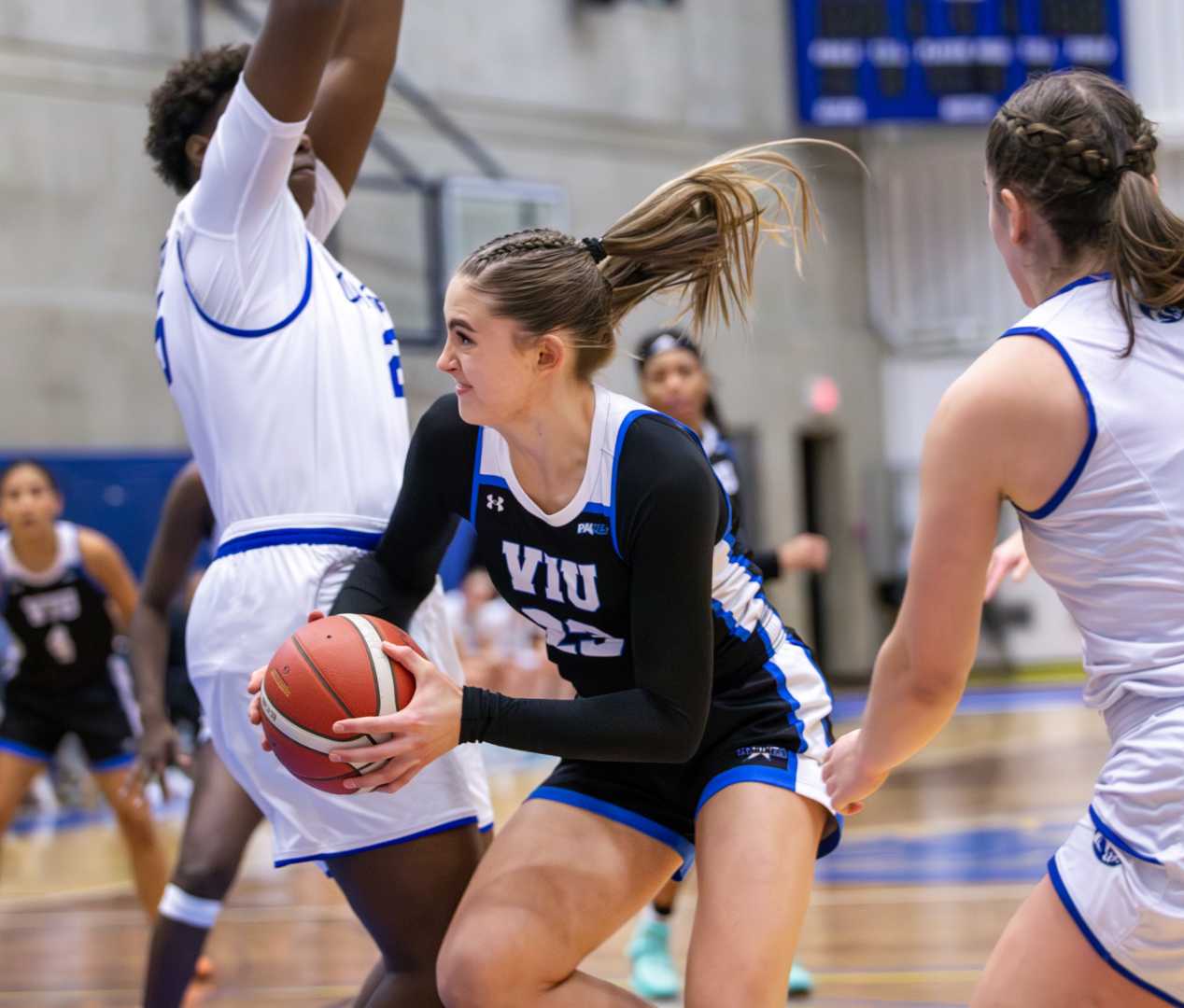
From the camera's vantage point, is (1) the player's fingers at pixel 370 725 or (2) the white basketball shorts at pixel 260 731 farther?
(2) the white basketball shorts at pixel 260 731

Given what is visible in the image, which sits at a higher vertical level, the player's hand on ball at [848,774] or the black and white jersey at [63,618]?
the player's hand on ball at [848,774]

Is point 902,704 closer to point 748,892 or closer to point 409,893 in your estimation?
point 748,892

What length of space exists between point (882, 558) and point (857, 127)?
4.46 metres

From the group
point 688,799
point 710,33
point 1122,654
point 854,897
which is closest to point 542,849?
point 688,799

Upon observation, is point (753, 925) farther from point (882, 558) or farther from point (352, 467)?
point (882, 558)

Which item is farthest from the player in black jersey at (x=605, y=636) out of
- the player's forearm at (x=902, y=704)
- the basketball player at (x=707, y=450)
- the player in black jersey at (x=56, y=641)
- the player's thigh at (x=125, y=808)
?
the player in black jersey at (x=56, y=641)

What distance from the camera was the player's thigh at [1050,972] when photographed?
2.00m

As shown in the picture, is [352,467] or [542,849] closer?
[542,849]

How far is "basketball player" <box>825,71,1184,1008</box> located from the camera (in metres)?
1.98

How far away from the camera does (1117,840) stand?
2.01 metres

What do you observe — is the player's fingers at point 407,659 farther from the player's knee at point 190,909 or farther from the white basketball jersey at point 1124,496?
the player's knee at point 190,909

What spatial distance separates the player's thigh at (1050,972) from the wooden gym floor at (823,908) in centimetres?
227

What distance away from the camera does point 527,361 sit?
2.50 metres

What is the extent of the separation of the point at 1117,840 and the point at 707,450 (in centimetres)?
266
